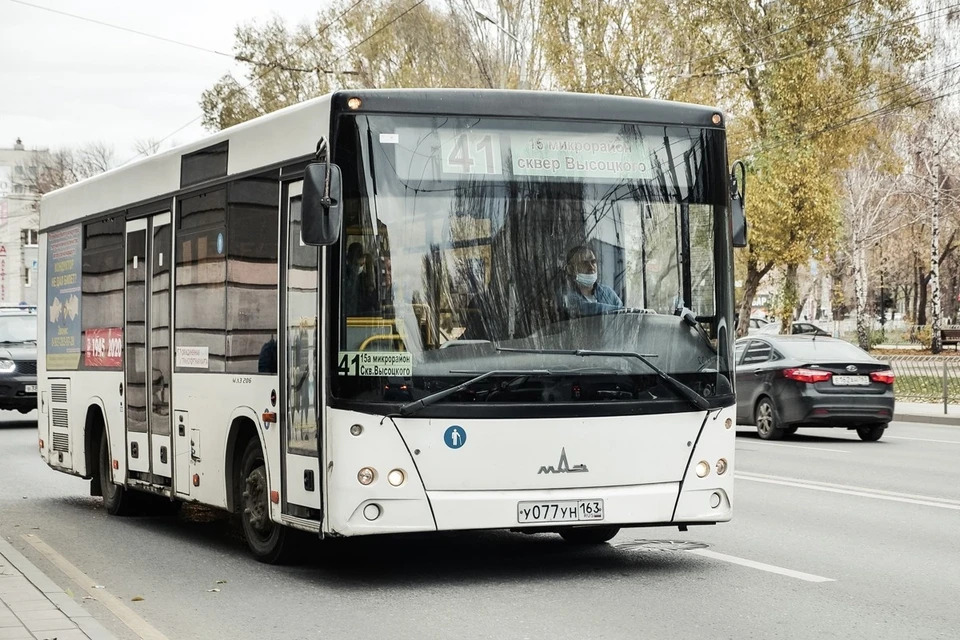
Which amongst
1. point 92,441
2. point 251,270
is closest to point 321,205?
point 251,270

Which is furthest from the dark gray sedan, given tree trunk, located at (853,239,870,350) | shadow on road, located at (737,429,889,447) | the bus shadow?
tree trunk, located at (853,239,870,350)

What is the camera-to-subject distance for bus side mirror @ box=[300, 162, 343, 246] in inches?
316

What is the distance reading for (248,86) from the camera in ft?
189

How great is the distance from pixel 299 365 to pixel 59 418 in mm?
5948

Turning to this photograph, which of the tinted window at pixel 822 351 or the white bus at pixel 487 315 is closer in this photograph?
the white bus at pixel 487 315

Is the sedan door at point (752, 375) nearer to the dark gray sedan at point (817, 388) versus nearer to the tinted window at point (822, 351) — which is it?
the dark gray sedan at point (817, 388)

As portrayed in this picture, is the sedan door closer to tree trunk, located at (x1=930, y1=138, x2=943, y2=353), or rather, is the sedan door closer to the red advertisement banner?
the red advertisement banner

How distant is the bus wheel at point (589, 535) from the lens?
10289 mm

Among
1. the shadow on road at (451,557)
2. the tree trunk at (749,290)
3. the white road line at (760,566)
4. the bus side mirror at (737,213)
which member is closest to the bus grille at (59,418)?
the shadow on road at (451,557)

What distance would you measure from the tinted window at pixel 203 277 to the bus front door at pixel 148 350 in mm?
310

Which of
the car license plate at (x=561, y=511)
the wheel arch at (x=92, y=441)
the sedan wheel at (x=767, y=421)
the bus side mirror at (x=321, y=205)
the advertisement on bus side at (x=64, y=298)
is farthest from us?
the sedan wheel at (x=767, y=421)

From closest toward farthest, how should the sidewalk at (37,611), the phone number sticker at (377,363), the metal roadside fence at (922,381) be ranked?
the sidewalk at (37,611), the phone number sticker at (377,363), the metal roadside fence at (922,381)

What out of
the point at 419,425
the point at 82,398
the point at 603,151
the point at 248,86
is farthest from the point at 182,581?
the point at 248,86

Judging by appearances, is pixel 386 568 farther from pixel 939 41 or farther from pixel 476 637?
pixel 939 41
